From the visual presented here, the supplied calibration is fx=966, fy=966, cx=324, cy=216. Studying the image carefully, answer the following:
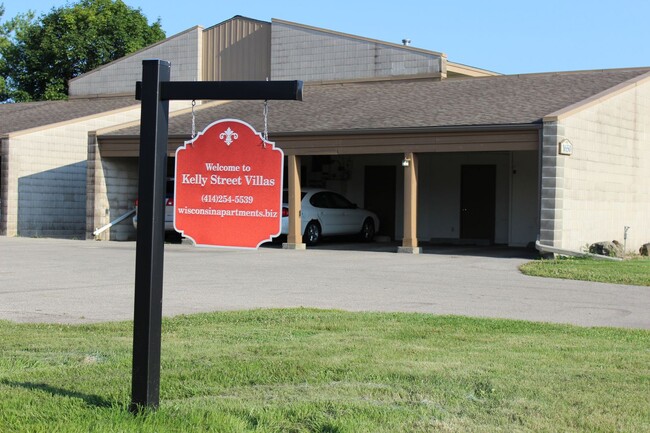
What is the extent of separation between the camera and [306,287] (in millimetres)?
14133

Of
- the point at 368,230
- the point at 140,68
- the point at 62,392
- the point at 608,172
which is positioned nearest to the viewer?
the point at 62,392

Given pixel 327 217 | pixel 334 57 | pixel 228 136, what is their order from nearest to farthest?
pixel 228 136, pixel 327 217, pixel 334 57

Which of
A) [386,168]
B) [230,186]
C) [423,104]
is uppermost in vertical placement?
[423,104]

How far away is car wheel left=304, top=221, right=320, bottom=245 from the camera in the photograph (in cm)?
2430

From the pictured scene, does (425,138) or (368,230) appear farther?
(368,230)

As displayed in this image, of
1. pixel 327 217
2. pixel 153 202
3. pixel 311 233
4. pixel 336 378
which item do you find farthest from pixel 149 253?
pixel 327 217

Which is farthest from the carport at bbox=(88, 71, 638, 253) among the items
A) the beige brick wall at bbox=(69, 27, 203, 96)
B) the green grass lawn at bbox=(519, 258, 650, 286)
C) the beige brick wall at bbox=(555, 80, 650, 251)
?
the beige brick wall at bbox=(69, 27, 203, 96)

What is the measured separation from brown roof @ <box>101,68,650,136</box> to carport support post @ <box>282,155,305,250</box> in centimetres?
85

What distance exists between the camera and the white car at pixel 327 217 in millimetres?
24000

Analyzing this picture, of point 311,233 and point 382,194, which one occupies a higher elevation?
point 382,194

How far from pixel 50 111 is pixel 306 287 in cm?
2190

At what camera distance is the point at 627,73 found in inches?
980

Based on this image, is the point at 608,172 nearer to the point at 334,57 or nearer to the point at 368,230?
the point at 368,230

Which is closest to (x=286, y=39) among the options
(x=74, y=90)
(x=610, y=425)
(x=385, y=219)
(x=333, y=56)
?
(x=333, y=56)
